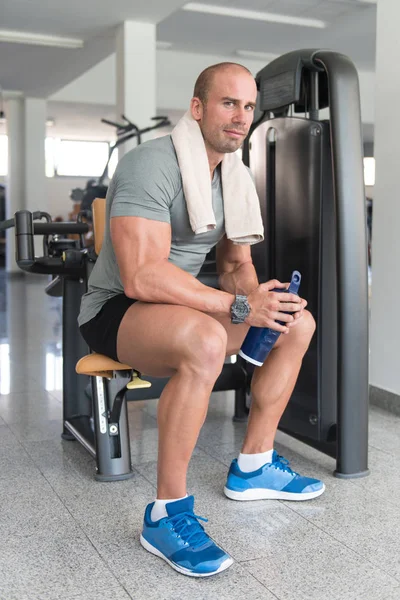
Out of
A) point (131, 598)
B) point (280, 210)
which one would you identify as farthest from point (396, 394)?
point (131, 598)

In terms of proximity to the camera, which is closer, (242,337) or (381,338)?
(242,337)

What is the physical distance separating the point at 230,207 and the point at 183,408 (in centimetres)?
58

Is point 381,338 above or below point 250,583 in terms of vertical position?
above

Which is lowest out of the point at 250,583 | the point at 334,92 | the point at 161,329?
the point at 250,583

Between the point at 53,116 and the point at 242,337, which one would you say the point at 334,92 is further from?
the point at 53,116

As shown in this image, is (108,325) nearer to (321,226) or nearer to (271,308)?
(271,308)

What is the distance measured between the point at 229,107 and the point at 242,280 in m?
0.48

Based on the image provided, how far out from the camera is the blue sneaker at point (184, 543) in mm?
1481

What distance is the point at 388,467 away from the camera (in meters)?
2.21

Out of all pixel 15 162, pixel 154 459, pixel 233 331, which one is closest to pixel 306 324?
pixel 233 331

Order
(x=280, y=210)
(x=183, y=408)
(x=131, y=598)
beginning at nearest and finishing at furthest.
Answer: (x=131, y=598), (x=183, y=408), (x=280, y=210)

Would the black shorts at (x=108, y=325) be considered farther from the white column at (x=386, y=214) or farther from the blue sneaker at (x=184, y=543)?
the white column at (x=386, y=214)

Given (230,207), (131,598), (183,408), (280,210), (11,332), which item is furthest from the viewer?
(11,332)

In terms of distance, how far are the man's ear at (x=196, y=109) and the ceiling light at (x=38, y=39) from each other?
18.7 feet
